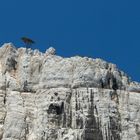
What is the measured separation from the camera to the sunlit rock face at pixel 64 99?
8262cm

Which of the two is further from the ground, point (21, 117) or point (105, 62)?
point (105, 62)

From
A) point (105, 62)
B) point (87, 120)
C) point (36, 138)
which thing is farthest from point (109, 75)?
point (36, 138)

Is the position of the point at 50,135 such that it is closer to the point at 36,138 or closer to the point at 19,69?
the point at 36,138

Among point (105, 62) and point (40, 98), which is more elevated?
point (105, 62)

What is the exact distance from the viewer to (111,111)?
85062 mm

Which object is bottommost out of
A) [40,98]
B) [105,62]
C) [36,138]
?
[36,138]

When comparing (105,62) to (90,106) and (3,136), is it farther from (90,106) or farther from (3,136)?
(3,136)

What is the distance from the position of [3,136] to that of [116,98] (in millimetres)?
15100

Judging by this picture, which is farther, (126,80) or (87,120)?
(126,80)

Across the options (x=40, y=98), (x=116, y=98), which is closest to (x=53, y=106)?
(x=40, y=98)

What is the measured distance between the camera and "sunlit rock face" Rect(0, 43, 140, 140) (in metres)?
82.6

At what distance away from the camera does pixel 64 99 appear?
278ft

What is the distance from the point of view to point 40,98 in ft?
281

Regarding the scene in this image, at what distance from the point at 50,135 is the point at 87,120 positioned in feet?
16.0
